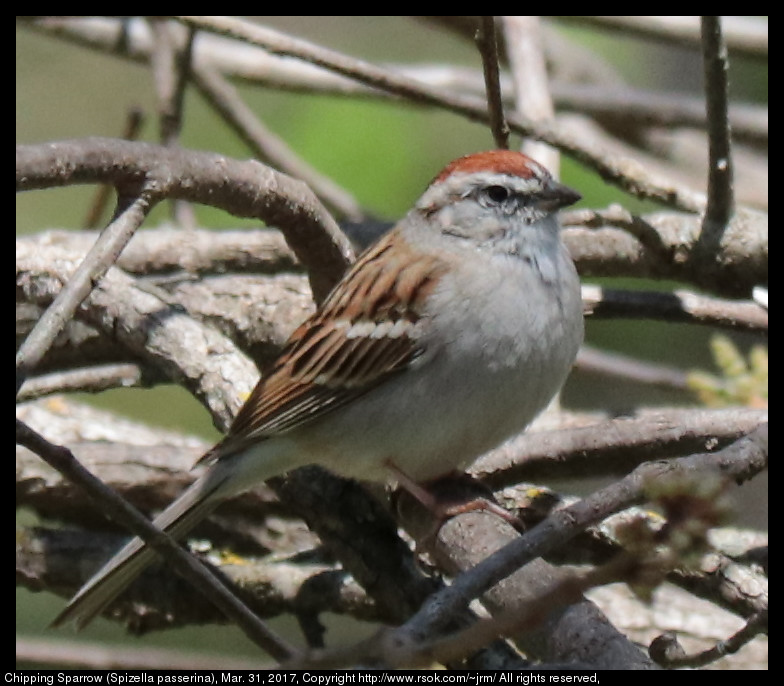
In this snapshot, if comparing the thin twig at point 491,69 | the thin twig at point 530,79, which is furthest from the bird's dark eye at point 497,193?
the thin twig at point 530,79

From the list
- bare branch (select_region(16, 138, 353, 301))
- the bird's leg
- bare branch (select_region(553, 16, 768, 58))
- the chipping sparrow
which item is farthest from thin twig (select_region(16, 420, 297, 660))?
bare branch (select_region(553, 16, 768, 58))

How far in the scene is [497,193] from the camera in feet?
8.22

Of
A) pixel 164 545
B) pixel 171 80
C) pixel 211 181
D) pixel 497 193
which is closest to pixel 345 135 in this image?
pixel 171 80

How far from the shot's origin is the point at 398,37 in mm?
6199

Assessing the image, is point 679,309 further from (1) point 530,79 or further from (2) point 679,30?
(2) point 679,30

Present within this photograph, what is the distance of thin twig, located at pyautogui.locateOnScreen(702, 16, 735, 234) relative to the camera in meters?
2.40

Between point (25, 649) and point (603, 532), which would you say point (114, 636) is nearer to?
point (25, 649)

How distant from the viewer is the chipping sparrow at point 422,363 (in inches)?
88.7

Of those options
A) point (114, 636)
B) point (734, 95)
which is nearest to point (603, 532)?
point (114, 636)

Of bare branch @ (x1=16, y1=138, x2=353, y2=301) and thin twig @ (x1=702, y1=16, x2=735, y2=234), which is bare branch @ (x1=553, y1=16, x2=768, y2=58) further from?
bare branch @ (x1=16, y1=138, x2=353, y2=301)

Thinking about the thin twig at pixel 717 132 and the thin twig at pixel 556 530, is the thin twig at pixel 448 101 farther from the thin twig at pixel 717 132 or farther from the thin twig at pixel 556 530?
the thin twig at pixel 556 530

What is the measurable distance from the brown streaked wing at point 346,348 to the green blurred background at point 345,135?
134 centimetres

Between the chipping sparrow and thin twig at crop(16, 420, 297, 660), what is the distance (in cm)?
90

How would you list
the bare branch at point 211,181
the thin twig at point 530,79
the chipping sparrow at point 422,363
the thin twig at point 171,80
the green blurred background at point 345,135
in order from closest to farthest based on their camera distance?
the bare branch at point 211,181
the chipping sparrow at point 422,363
the thin twig at point 530,79
the thin twig at point 171,80
the green blurred background at point 345,135
